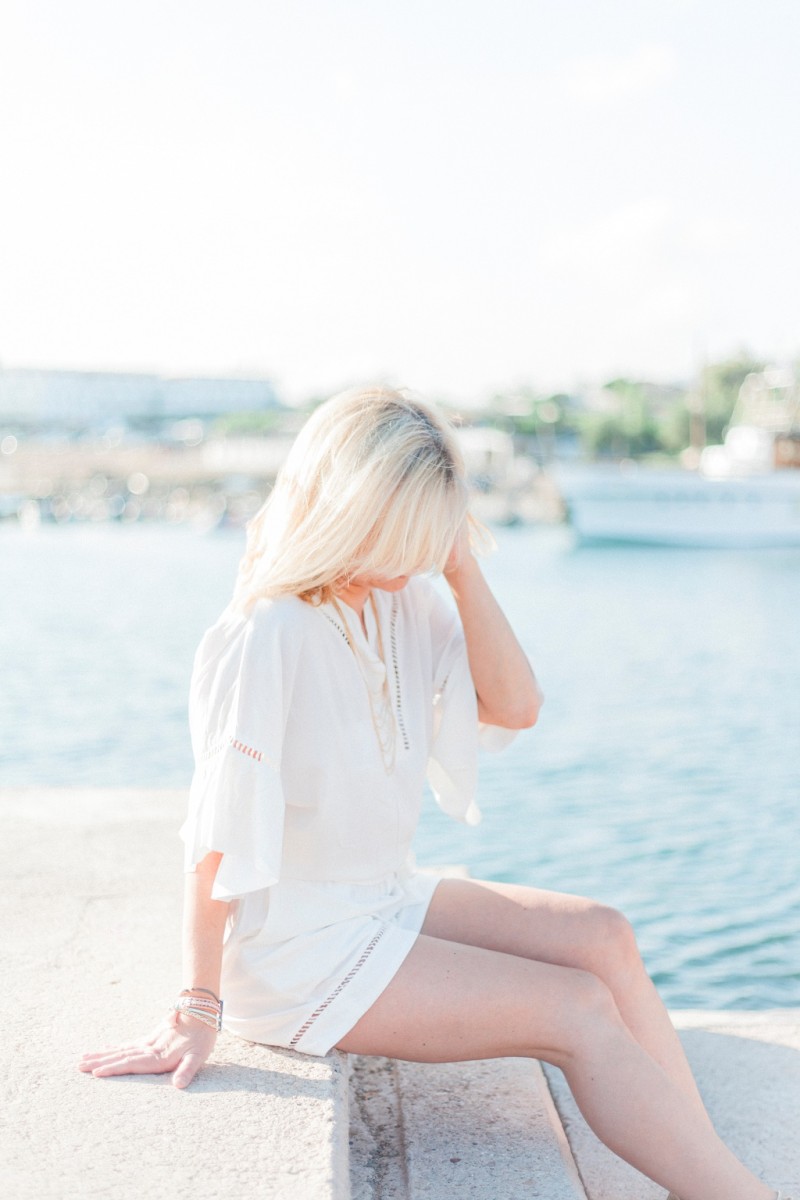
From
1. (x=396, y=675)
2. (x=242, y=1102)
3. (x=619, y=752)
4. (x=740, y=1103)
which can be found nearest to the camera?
(x=242, y=1102)

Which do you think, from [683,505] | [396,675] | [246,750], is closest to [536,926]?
[396,675]

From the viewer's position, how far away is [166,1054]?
1688 millimetres

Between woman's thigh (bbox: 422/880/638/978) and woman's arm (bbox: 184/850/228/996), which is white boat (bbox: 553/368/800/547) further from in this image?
woman's arm (bbox: 184/850/228/996)

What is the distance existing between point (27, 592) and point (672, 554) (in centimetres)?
1880

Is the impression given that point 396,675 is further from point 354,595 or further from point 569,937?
point 569,937

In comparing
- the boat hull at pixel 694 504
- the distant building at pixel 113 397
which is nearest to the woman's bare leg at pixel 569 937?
the boat hull at pixel 694 504

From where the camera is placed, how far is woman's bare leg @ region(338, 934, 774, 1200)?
160 centimetres

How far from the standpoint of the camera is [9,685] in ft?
37.8

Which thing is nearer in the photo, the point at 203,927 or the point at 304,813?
the point at 203,927

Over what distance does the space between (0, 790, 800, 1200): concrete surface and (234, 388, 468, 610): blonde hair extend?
0.65 m

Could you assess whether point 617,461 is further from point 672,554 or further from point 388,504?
point 388,504

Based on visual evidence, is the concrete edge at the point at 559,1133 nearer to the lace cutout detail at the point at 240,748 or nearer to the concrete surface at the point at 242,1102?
the concrete surface at the point at 242,1102

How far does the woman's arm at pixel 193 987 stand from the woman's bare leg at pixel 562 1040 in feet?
0.68

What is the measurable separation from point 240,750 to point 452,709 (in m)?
0.43
